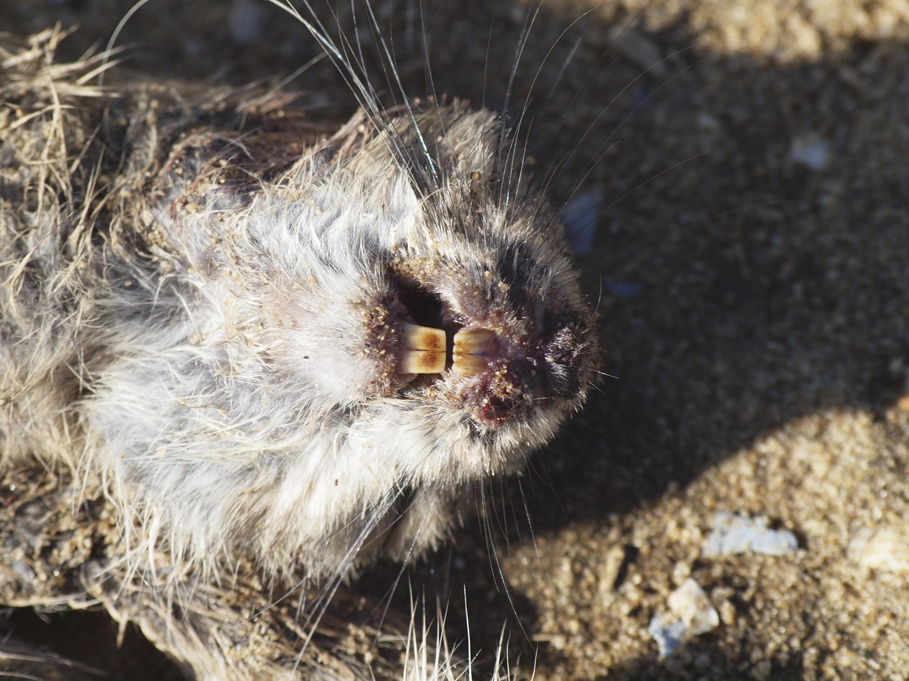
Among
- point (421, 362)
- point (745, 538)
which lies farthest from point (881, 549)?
point (421, 362)

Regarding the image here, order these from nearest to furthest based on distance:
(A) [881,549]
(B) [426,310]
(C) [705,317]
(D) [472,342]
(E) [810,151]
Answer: (D) [472,342]
(B) [426,310]
(A) [881,549]
(C) [705,317]
(E) [810,151]

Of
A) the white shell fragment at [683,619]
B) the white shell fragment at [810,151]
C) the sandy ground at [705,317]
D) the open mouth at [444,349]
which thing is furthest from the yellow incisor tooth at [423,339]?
the white shell fragment at [810,151]

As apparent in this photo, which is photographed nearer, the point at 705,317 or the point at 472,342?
the point at 472,342

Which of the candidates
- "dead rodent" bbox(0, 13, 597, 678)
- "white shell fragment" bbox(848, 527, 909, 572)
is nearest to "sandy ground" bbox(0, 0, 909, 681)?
"white shell fragment" bbox(848, 527, 909, 572)

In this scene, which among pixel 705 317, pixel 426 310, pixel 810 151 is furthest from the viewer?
pixel 810 151

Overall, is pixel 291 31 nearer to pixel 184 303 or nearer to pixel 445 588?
pixel 184 303

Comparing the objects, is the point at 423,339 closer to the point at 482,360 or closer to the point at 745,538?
the point at 482,360
